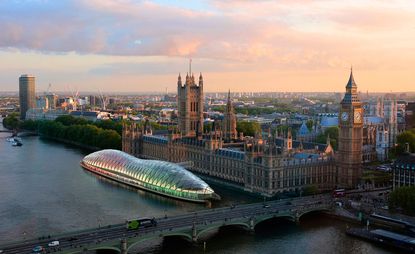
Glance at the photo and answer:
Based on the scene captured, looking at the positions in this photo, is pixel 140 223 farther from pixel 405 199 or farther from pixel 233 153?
pixel 233 153

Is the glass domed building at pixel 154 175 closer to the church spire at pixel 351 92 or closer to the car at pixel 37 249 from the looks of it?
the church spire at pixel 351 92

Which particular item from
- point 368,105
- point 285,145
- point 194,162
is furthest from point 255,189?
point 368,105

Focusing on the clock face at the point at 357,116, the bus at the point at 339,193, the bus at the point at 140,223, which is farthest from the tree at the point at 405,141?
the bus at the point at 140,223

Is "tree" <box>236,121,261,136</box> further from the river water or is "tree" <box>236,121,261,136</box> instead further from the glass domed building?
the river water

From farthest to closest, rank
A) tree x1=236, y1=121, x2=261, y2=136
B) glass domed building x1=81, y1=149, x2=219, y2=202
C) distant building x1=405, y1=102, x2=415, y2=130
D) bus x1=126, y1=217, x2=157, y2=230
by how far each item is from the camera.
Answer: distant building x1=405, y1=102, x2=415, y2=130 → tree x1=236, y1=121, x2=261, y2=136 → glass domed building x1=81, y1=149, x2=219, y2=202 → bus x1=126, y1=217, x2=157, y2=230

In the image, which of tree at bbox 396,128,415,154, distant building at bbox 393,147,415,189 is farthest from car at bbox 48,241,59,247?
tree at bbox 396,128,415,154

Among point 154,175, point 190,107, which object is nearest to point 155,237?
point 154,175
